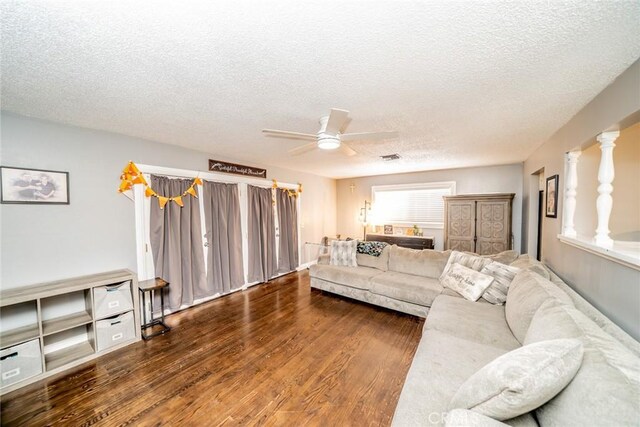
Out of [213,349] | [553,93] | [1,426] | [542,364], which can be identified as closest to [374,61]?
[553,93]

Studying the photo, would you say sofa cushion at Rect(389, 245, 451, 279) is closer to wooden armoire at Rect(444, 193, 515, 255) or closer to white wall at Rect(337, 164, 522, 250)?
wooden armoire at Rect(444, 193, 515, 255)

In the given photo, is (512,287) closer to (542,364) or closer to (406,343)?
(406,343)

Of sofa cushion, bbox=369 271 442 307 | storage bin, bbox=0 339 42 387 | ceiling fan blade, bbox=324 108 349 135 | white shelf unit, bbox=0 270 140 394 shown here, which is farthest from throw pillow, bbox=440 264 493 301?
storage bin, bbox=0 339 42 387

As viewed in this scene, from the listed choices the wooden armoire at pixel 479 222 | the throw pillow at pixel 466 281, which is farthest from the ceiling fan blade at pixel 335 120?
the wooden armoire at pixel 479 222

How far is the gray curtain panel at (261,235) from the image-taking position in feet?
Answer: 14.5

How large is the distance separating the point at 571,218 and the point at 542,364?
223cm

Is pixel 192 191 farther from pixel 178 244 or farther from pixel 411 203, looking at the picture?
pixel 411 203

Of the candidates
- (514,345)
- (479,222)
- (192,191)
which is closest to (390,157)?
(479,222)

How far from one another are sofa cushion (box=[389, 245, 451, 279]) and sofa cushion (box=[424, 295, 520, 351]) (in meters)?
0.85

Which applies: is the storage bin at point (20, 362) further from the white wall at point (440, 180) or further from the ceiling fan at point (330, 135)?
the white wall at point (440, 180)

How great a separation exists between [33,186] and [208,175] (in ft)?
6.03

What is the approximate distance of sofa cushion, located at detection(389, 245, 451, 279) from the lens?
3.40 meters

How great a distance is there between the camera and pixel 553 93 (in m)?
1.85

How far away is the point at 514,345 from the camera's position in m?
1.68
